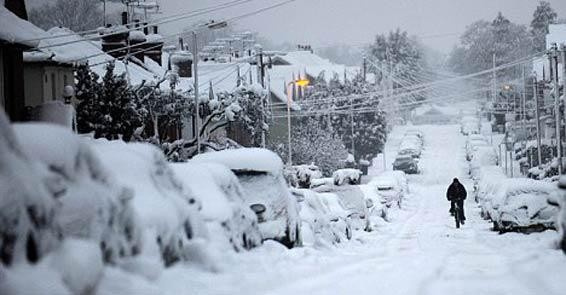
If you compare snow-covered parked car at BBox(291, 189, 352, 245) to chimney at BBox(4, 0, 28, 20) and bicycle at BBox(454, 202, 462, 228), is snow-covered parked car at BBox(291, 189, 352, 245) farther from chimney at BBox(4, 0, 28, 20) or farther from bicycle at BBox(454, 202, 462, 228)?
chimney at BBox(4, 0, 28, 20)

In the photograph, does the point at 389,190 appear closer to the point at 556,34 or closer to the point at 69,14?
the point at 69,14

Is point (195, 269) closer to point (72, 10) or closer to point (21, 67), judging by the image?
point (21, 67)

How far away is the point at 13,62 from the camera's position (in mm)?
30609

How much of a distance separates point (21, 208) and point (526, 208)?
20.0 m

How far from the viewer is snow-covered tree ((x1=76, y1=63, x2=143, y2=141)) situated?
37.3 metres

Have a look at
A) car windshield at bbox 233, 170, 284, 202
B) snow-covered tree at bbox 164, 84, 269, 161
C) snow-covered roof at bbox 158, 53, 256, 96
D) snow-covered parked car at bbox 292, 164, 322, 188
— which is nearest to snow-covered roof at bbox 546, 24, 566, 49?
snow-covered roof at bbox 158, 53, 256, 96

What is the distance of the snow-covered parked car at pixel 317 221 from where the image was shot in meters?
19.8

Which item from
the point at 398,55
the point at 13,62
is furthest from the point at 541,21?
the point at 13,62

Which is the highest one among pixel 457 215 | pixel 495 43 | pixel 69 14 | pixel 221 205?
pixel 495 43

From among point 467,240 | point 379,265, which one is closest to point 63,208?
point 379,265

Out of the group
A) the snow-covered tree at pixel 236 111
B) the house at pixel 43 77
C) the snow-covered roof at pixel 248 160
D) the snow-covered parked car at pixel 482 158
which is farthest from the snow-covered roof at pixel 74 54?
the snow-covered parked car at pixel 482 158

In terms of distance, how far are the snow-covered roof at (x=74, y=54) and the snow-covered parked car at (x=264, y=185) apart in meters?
20.7

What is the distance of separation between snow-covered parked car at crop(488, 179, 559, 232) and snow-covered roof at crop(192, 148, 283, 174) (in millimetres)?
10487

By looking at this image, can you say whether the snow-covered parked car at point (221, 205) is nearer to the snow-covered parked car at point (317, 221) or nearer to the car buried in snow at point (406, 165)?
the snow-covered parked car at point (317, 221)
